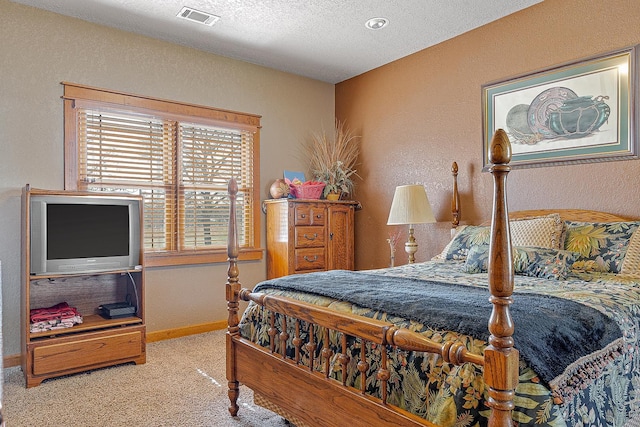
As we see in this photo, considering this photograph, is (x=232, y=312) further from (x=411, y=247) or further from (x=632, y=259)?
(x=632, y=259)

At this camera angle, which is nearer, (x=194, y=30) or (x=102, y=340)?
(x=102, y=340)

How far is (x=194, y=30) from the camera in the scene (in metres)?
3.59

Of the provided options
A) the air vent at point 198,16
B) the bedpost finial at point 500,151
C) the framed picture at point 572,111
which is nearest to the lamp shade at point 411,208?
the framed picture at point 572,111

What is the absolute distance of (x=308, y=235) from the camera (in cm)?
416

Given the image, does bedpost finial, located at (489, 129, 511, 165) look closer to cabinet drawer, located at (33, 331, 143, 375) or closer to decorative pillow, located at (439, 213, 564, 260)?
decorative pillow, located at (439, 213, 564, 260)

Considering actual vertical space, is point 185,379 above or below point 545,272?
below

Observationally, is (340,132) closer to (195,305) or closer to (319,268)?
(319,268)

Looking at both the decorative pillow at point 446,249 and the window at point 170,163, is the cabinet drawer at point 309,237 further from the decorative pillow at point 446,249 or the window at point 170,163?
the decorative pillow at point 446,249

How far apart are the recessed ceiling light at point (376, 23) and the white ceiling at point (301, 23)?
0.16ft

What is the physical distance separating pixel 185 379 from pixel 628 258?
9.09ft

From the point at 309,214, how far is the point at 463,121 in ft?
5.33

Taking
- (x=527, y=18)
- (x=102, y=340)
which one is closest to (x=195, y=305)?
(x=102, y=340)

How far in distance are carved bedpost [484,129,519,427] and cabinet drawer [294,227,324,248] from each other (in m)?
3.05

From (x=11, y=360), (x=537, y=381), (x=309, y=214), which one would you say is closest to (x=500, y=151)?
(x=537, y=381)
